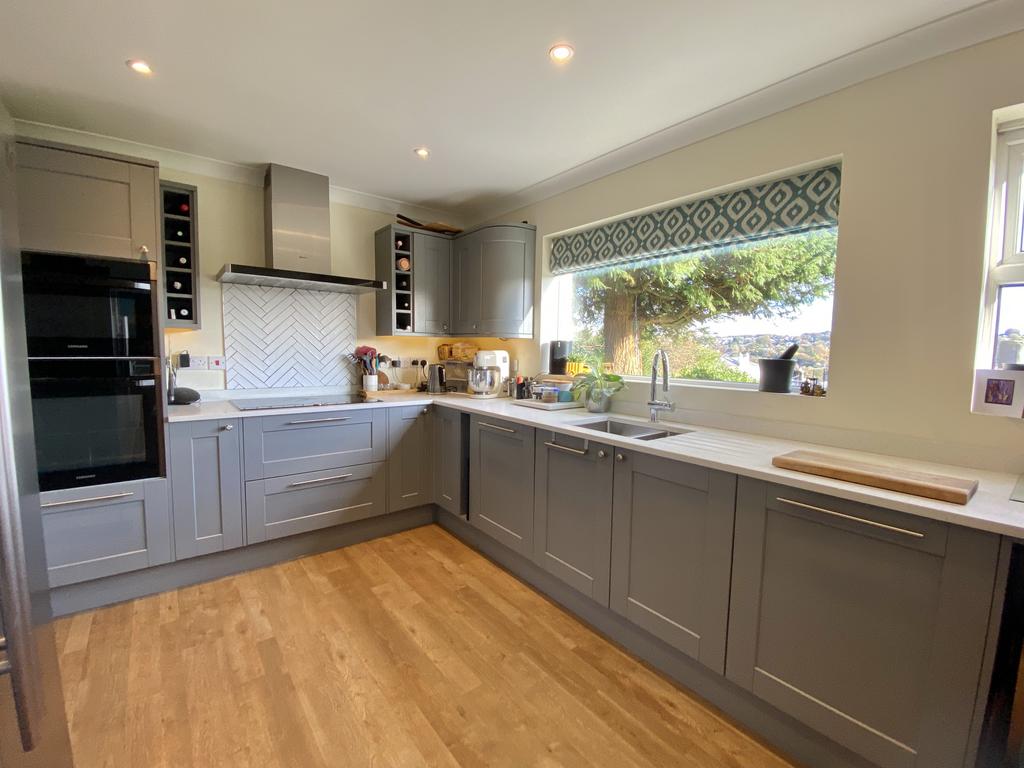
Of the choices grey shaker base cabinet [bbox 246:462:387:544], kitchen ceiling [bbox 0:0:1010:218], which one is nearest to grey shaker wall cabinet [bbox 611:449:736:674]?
kitchen ceiling [bbox 0:0:1010:218]

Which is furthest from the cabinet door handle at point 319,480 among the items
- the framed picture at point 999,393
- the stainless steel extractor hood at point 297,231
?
the framed picture at point 999,393

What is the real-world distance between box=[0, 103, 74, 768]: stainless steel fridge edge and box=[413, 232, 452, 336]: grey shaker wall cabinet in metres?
2.57

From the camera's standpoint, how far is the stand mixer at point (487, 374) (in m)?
3.29

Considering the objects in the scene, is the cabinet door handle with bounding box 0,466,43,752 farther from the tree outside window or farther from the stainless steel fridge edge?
the tree outside window

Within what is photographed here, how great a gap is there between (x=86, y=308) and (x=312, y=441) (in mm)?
1186

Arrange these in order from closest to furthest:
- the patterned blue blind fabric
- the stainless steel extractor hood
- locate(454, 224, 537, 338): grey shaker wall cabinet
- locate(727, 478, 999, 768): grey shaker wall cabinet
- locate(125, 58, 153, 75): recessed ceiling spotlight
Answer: locate(727, 478, 999, 768): grey shaker wall cabinet
locate(125, 58, 153, 75): recessed ceiling spotlight
the patterned blue blind fabric
the stainless steel extractor hood
locate(454, 224, 537, 338): grey shaker wall cabinet

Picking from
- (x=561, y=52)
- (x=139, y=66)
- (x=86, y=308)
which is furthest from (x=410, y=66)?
(x=86, y=308)

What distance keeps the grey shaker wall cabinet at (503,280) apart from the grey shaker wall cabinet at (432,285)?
30 centimetres

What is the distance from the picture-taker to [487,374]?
130 inches

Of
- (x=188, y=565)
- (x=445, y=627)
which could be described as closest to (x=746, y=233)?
(x=445, y=627)

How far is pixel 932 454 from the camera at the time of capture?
1583mm

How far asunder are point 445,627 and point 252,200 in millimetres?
2870

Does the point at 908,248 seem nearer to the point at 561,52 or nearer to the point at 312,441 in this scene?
the point at 561,52

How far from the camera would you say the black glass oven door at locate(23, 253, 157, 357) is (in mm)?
1884
